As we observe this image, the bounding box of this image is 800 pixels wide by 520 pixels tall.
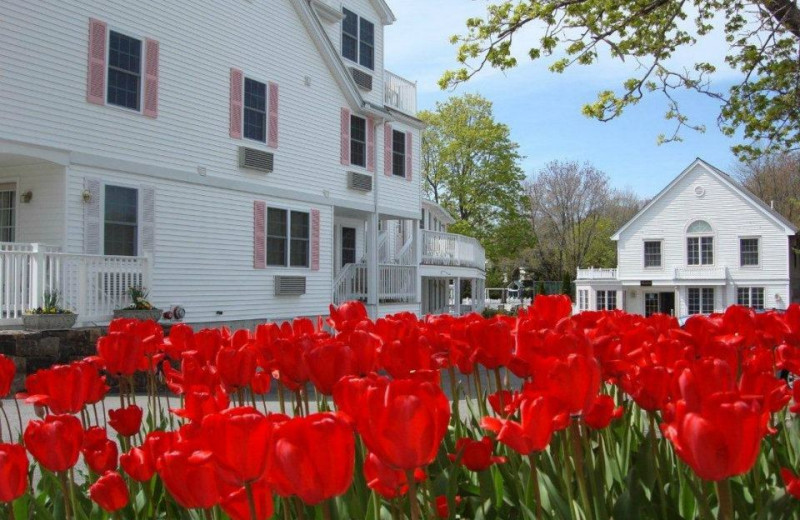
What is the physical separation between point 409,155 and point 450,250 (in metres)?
4.06

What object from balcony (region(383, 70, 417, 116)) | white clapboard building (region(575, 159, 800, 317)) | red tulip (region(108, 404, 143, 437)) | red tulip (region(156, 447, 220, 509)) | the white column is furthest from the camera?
white clapboard building (region(575, 159, 800, 317))

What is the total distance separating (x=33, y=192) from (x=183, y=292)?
3676mm

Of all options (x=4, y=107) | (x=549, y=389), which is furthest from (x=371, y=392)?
(x=4, y=107)

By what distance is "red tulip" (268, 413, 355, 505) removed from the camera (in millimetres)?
1215

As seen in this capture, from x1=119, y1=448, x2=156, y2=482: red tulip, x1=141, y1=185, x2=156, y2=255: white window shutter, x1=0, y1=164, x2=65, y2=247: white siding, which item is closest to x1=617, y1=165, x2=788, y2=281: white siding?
x1=141, y1=185, x2=156, y2=255: white window shutter

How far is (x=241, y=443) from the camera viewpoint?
4.22 ft

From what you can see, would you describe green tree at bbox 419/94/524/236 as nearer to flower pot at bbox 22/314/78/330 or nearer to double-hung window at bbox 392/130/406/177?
double-hung window at bbox 392/130/406/177

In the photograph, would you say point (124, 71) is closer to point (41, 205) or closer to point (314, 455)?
point (41, 205)

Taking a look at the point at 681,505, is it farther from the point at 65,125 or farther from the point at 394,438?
the point at 65,125

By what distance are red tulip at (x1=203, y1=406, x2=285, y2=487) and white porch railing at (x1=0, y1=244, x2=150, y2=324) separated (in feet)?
40.2

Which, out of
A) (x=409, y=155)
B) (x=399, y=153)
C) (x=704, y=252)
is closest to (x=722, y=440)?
(x=399, y=153)

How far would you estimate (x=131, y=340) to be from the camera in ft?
8.96

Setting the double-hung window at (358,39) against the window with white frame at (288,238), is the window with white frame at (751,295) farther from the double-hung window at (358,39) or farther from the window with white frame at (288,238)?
the window with white frame at (288,238)

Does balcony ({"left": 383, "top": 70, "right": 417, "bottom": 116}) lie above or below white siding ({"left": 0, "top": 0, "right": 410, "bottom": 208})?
above
